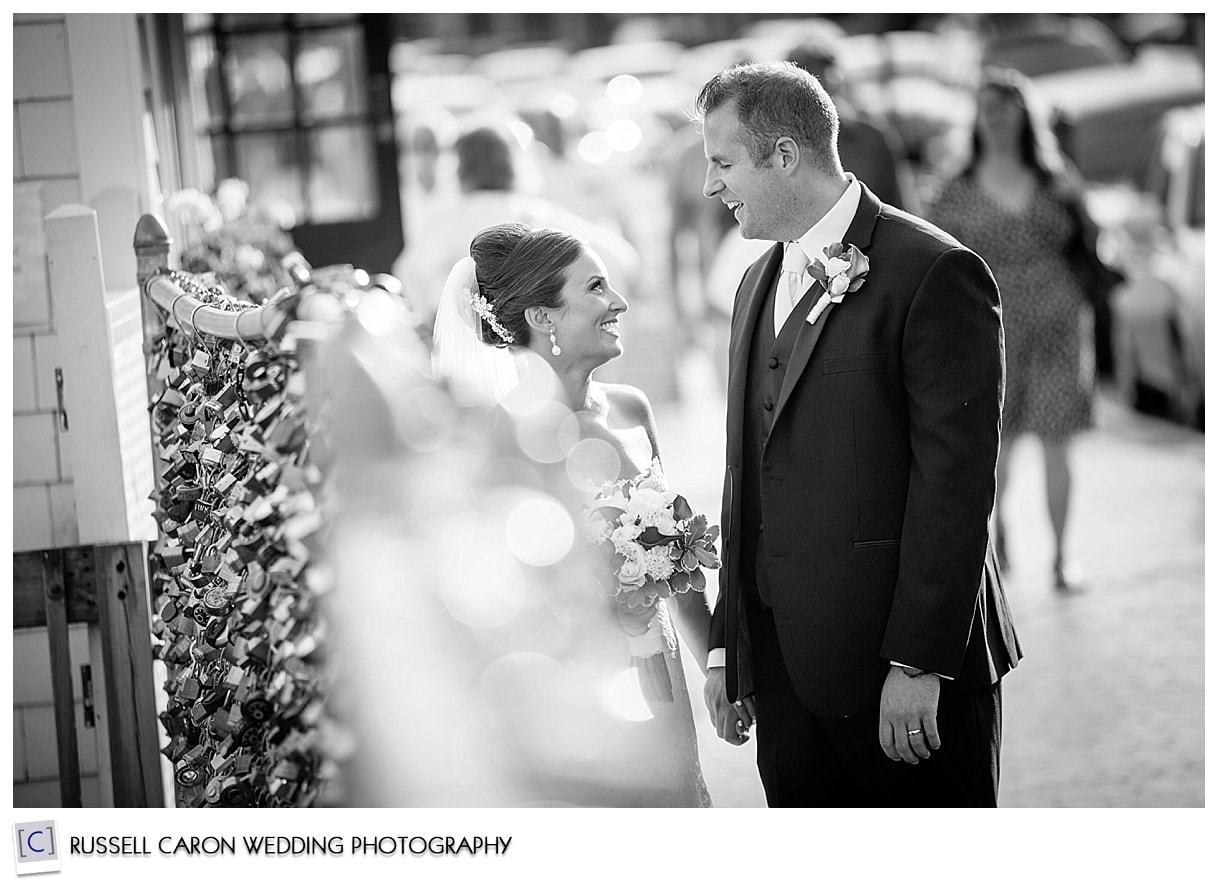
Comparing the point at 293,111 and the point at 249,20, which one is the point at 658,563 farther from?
the point at 249,20

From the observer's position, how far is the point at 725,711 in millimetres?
2615

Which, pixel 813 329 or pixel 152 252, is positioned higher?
pixel 152 252

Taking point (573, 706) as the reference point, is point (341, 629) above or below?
above

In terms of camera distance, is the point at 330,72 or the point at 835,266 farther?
the point at 330,72

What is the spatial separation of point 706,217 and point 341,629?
4.86m

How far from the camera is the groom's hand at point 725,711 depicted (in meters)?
2.60

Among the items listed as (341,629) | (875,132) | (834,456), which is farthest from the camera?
(875,132)

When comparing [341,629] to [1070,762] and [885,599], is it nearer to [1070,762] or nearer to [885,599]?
[885,599]

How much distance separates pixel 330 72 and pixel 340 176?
1.37ft

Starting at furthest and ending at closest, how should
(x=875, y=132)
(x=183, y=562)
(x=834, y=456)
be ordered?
(x=875, y=132), (x=183, y=562), (x=834, y=456)

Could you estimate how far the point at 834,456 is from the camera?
7.76ft

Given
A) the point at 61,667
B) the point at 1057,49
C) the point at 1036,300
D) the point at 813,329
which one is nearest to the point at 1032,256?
the point at 1036,300
